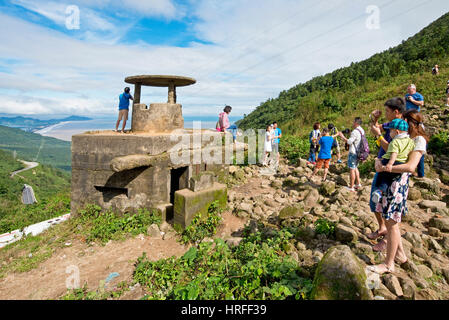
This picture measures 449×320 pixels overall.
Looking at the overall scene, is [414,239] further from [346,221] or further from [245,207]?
[245,207]

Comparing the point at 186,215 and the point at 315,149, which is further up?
the point at 315,149

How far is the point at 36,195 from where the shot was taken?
115ft

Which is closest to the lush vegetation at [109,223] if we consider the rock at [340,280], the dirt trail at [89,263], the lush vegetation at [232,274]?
the dirt trail at [89,263]

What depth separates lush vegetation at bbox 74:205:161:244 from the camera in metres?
5.49

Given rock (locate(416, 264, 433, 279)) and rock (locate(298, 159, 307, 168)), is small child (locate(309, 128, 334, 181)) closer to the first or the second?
rock (locate(298, 159, 307, 168))

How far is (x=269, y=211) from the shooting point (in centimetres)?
564

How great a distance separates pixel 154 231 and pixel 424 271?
4.68 metres

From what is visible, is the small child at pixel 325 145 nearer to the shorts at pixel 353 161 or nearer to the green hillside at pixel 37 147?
the shorts at pixel 353 161

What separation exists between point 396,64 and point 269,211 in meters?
24.2

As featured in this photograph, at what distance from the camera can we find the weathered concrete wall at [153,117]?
689cm

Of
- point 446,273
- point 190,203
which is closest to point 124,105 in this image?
point 190,203
